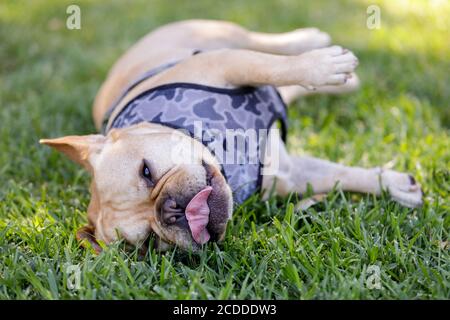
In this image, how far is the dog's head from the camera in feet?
7.77

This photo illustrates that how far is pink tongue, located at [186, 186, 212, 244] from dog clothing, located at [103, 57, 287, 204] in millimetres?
372

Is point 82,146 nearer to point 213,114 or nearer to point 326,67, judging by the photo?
point 213,114

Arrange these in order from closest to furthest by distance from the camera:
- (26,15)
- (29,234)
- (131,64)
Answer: (29,234) → (131,64) → (26,15)

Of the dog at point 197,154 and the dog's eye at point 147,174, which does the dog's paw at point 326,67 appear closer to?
the dog at point 197,154

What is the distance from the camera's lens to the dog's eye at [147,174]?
248cm

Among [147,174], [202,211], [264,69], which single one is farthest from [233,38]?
[202,211]

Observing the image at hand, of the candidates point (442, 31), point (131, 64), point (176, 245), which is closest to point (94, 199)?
point (176, 245)

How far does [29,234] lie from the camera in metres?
2.67

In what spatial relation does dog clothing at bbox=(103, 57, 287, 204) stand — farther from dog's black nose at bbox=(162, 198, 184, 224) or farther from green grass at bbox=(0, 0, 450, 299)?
dog's black nose at bbox=(162, 198, 184, 224)

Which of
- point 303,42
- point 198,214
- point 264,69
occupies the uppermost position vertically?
point 303,42

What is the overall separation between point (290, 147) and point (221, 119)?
89 centimetres

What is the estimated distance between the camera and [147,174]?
2.50 meters
